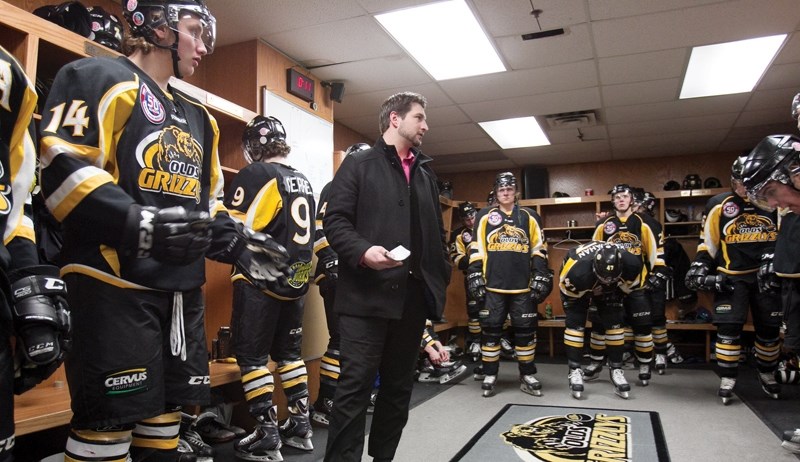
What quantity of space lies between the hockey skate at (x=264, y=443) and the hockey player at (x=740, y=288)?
3.28 metres

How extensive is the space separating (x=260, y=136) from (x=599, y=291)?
3.01 m

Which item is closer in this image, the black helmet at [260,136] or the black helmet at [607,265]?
the black helmet at [260,136]

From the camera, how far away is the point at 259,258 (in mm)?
1518

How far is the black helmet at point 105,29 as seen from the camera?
8.63 ft

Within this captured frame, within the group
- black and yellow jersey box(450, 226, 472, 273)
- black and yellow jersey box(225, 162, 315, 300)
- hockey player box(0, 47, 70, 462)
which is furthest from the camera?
black and yellow jersey box(450, 226, 472, 273)

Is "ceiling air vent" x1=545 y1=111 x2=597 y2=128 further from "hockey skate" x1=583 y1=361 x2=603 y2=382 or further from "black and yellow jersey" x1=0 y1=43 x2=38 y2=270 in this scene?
"black and yellow jersey" x1=0 y1=43 x2=38 y2=270

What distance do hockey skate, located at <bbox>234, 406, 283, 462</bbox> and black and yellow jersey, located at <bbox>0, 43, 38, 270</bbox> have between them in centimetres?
192

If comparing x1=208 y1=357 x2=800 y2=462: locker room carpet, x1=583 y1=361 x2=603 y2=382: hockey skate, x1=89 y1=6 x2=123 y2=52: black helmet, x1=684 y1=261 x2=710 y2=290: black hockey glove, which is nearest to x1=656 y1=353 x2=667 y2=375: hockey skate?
x1=208 y1=357 x2=800 y2=462: locker room carpet

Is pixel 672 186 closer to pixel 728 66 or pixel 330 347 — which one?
pixel 728 66

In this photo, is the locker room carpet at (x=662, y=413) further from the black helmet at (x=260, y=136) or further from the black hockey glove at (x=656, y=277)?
the black helmet at (x=260, y=136)

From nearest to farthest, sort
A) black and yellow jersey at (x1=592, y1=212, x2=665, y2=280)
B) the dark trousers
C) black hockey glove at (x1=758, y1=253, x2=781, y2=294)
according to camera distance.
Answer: the dark trousers, black hockey glove at (x1=758, y1=253, x2=781, y2=294), black and yellow jersey at (x1=592, y1=212, x2=665, y2=280)

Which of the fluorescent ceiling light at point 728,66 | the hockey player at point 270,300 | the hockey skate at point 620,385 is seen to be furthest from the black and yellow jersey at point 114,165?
the fluorescent ceiling light at point 728,66

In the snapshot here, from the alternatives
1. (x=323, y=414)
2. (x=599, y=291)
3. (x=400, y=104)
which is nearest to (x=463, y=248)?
(x=599, y=291)

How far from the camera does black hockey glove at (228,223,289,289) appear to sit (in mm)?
1508
